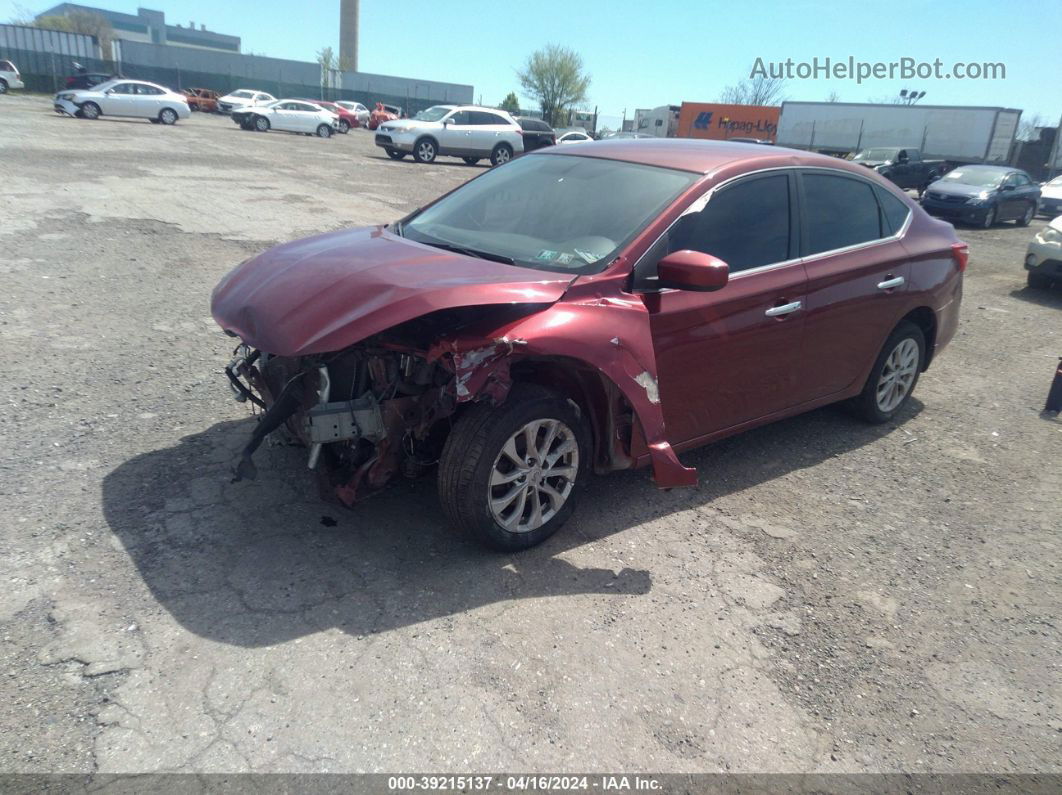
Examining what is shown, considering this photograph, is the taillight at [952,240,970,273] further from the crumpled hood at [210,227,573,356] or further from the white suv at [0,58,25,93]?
the white suv at [0,58,25,93]

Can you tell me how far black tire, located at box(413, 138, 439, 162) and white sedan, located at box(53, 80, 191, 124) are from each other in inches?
570

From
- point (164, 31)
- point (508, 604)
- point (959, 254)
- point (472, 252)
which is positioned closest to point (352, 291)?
point (472, 252)

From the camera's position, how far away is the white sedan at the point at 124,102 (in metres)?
30.2

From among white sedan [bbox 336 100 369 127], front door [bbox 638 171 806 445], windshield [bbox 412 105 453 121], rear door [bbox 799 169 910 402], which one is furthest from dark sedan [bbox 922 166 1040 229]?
white sedan [bbox 336 100 369 127]

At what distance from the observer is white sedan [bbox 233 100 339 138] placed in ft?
115

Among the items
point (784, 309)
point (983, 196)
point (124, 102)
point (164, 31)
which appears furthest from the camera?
point (164, 31)

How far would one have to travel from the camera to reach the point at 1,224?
862cm

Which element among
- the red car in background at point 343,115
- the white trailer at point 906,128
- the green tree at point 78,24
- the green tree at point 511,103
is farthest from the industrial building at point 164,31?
the white trailer at point 906,128

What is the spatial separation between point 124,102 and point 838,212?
3401cm

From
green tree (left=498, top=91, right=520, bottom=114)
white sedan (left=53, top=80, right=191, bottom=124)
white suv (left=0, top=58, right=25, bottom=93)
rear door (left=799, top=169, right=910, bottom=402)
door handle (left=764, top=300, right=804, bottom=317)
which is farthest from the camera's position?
green tree (left=498, top=91, right=520, bottom=114)

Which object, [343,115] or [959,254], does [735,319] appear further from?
[343,115]

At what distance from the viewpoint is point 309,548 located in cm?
344

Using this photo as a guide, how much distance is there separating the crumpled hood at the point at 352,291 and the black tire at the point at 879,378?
272 centimetres

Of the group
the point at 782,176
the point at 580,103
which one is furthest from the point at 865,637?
the point at 580,103
